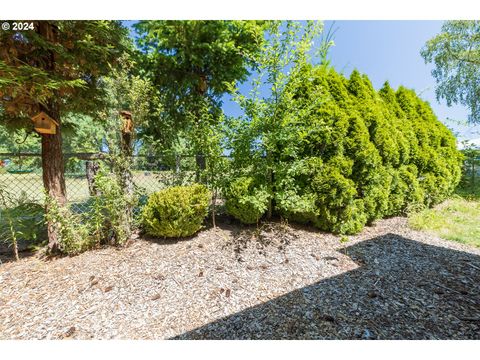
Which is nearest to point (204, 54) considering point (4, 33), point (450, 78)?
point (4, 33)

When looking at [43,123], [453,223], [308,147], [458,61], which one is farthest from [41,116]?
[458,61]

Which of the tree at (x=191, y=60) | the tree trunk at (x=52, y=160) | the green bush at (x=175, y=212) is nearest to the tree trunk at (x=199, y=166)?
the green bush at (x=175, y=212)

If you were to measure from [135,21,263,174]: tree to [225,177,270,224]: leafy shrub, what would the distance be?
164cm

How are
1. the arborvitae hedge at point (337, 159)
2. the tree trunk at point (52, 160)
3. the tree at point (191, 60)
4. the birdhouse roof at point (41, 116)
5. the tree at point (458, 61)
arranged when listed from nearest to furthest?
the birdhouse roof at point (41, 116) → the tree trunk at point (52, 160) → the arborvitae hedge at point (337, 159) → the tree at point (191, 60) → the tree at point (458, 61)

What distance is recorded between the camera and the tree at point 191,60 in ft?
13.6

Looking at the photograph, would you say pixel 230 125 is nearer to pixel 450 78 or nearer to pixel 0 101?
pixel 0 101

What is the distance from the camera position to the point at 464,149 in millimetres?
7820

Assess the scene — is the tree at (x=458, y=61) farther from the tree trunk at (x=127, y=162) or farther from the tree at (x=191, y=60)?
the tree trunk at (x=127, y=162)

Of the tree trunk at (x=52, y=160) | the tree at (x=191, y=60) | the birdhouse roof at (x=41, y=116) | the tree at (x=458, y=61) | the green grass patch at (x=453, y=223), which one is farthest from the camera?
the tree at (x=458, y=61)

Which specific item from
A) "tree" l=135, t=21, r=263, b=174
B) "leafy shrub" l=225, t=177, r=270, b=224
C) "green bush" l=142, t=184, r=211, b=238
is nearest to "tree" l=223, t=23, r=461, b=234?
"leafy shrub" l=225, t=177, r=270, b=224

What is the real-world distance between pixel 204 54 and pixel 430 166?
5897 millimetres

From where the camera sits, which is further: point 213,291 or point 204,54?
point 204,54

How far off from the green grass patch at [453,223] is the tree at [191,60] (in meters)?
4.46

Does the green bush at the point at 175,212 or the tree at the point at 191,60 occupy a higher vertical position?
the tree at the point at 191,60
